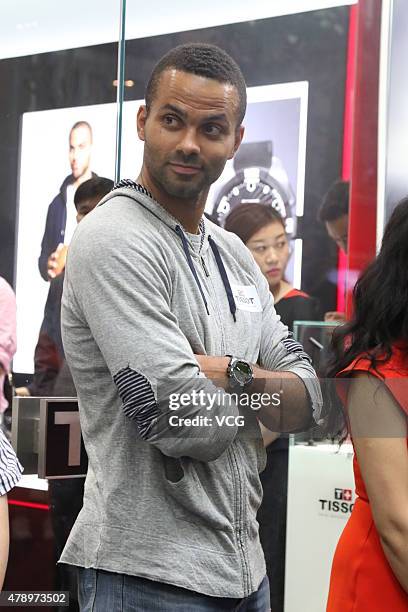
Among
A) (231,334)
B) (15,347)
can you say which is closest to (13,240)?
(15,347)

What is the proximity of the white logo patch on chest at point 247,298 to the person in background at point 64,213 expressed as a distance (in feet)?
1.62

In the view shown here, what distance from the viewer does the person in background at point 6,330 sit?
1.93 metres

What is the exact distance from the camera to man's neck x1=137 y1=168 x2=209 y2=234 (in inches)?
60.8

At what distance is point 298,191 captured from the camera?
174cm

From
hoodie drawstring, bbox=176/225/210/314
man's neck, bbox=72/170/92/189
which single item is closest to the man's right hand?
man's neck, bbox=72/170/92/189

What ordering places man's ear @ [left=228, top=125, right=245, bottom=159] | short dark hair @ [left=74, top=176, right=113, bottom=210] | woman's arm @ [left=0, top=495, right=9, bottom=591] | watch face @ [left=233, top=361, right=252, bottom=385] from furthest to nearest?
short dark hair @ [left=74, top=176, right=113, bottom=210] < woman's arm @ [left=0, top=495, right=9, bottom=591] < man's ear @ [left=228, top=125, right=245, bottom=159] < watch face @ [left=233, top=361, right=252, bottom=385]

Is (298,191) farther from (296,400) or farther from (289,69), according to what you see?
(296,400)

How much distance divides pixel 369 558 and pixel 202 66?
855mm

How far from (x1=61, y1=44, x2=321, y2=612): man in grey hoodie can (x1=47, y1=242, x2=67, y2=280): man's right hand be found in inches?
16.8

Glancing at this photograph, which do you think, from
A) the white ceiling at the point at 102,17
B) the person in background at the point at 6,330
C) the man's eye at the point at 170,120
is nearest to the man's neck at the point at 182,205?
the man's eye at the point at 170,120

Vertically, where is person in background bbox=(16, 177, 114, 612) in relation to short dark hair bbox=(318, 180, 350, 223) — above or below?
below

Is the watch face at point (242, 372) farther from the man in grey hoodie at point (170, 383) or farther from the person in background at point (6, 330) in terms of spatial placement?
the person in background at point (6, 330)

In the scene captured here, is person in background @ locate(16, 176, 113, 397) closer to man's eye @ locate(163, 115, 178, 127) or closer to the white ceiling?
the white ceiling

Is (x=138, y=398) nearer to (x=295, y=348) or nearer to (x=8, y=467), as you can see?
(x=295, y=348)
